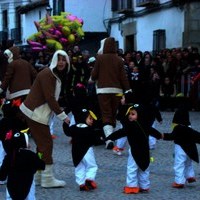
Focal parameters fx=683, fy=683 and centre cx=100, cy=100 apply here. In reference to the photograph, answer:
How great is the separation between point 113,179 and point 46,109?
142 cm

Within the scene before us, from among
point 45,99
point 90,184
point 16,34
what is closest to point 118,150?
point 90,184

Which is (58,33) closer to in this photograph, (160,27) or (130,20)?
(160,27)

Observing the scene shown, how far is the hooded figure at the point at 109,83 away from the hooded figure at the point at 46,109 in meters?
2.99

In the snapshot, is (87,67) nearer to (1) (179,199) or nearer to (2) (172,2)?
(2) (172,2)

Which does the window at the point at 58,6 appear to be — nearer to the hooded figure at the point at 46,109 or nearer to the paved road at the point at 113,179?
the paved road at the point at 113,179

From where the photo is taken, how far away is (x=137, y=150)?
27.5 feet

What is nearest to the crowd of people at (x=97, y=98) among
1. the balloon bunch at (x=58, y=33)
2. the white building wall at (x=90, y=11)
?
the balloon bunch at (x=58, y=33)

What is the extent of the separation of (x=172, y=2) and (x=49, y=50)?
483 centimetres

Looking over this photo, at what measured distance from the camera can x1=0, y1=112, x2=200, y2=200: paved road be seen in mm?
8180

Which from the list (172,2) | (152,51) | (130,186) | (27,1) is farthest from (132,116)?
(27,1)

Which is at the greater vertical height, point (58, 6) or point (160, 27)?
point (58, 6)

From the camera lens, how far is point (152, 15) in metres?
26.2

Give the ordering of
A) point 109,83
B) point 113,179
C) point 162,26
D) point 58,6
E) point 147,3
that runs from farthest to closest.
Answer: point 58,6, point 147,3, point 162,26, point 109,83, point 113,179

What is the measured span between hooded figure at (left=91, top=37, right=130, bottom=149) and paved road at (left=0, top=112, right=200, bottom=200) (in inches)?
22.0
